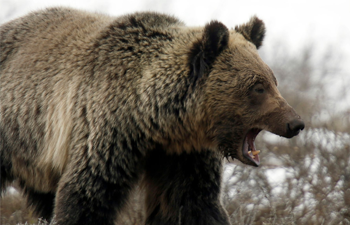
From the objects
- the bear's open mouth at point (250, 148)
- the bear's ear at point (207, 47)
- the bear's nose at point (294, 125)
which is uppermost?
the bear's ear at point (207, 47)

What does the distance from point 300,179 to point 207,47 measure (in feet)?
11.8

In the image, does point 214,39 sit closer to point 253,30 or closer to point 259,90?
point 259,90

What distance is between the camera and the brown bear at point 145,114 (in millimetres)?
4703

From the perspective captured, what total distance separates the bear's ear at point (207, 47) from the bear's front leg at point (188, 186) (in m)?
0.87

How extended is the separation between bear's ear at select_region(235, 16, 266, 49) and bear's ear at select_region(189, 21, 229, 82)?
0.57 meters

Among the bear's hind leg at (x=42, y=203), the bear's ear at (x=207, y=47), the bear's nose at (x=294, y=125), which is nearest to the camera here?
the bear's nose at (x=294, y=125)

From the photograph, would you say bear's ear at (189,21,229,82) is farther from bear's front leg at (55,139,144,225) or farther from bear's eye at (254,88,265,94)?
bear's front leg at (55,139,144,225)

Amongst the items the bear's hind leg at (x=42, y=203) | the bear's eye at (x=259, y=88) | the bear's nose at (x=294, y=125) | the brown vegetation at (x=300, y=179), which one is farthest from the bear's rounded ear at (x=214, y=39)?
the bear's hind leg at (x=42, y=203)

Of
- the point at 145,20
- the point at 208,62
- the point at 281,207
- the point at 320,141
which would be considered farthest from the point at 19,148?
the point at 320,141

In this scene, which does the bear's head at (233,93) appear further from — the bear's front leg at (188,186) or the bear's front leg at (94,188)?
the bear's front leg at (94,188)

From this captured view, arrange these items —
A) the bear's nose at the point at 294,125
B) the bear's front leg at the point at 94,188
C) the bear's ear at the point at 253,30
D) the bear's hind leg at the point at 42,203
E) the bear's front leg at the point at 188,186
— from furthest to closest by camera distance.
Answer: the bear's hind leg at the point at 42,203
the bear's ear at the point at 253,30
the bear's front leg at the point at 188,186
the bear's front leg at the point at 94,188
the bear's nose at the point at 294,125

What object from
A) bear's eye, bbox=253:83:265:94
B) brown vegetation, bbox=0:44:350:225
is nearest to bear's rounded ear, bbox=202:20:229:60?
bear's eye, bbox=253:83:265:94

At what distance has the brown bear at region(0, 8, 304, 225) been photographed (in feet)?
15.4

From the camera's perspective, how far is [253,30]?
5.33 metres
